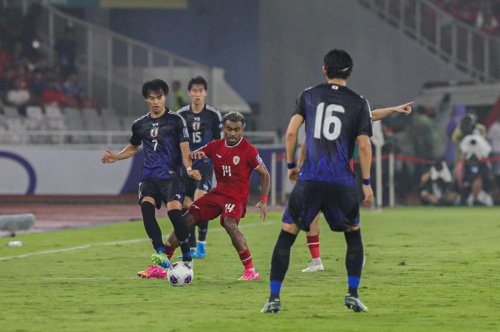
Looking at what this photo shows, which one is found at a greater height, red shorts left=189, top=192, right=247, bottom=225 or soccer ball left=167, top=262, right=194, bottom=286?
red shorts left=189, top=192, right=247, bottom=225

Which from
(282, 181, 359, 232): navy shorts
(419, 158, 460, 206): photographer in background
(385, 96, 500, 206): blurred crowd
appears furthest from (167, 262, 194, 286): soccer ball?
(419, 158, 460, 206): photographer in background

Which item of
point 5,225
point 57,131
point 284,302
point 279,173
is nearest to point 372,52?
point 279,173

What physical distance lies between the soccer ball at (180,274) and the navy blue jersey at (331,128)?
2814 mm

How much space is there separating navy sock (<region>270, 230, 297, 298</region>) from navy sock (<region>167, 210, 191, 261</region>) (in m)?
3.65

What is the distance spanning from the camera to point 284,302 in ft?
39.1

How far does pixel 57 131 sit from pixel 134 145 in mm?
21222

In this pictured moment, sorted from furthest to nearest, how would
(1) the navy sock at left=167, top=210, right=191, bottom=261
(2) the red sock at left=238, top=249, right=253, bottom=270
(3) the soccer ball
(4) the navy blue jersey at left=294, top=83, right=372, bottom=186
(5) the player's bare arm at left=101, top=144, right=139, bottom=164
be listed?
1. (5) the player's bare arm at left=101, top=144, right=139, bottom=164
2. (1) the navy sock at left=167, top=210, right=191, bottom=261
3. (2) the red sock at left=238, top=249, right=253, bottom=270
4. (3) the soccer ball
5. (4) the navy blue jersey at left=294, top=83, right=372, bottom=186

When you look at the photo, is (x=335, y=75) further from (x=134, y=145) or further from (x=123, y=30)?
(x=123, y=30)

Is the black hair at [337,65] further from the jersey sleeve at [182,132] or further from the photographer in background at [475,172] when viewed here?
the photographer in background at [475,172]

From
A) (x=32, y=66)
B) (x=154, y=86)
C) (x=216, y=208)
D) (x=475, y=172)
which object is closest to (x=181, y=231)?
(x=216, y=208)

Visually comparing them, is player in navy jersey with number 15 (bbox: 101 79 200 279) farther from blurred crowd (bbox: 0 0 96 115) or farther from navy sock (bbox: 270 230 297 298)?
blurred crowd (bbox: 0 0 96 115)

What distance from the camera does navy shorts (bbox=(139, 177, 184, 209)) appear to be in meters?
14.8

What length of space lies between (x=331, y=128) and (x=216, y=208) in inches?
161

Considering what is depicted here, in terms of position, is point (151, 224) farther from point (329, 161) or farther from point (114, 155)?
point (329, 161)
